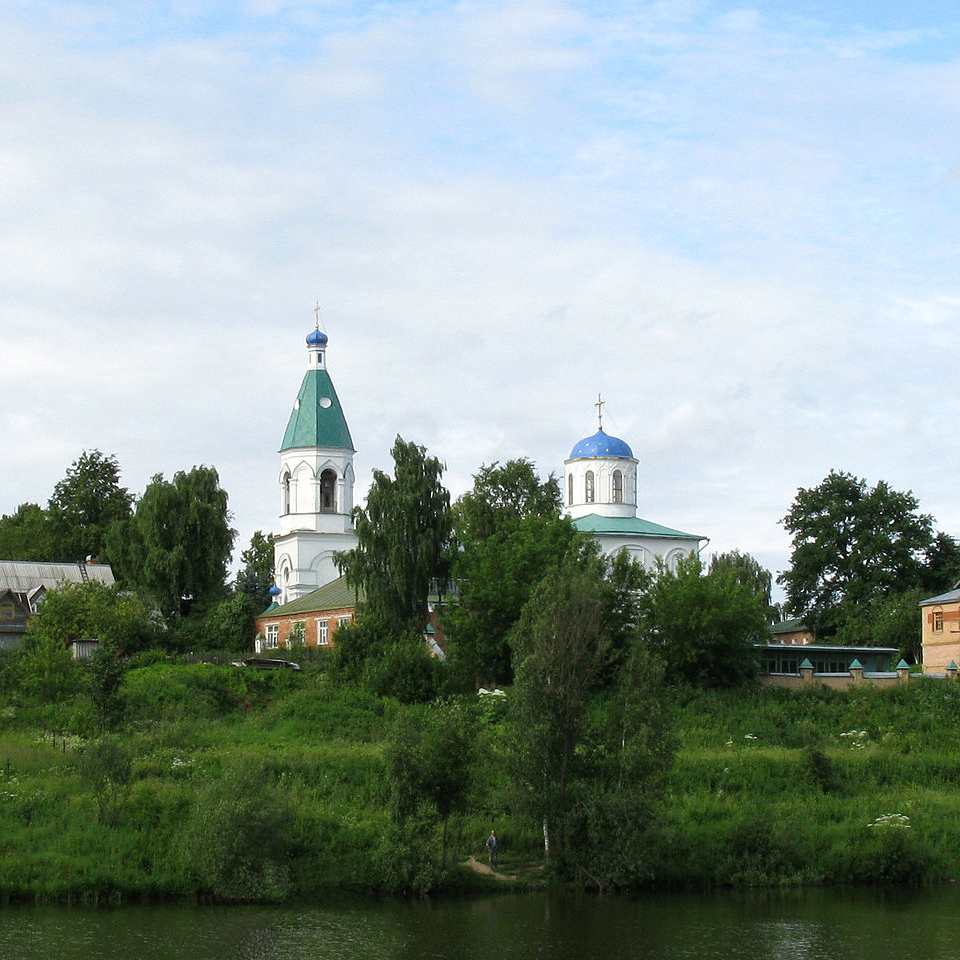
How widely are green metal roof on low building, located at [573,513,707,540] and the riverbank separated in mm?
19033

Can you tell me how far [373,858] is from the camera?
98.2 ft

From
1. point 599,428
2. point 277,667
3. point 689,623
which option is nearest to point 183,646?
point 277,667

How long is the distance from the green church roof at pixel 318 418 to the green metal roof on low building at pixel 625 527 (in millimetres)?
11918

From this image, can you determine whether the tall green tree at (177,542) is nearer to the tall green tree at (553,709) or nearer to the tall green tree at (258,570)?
the tall green tree at (258,570)

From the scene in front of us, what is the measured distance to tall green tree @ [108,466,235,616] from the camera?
180ft

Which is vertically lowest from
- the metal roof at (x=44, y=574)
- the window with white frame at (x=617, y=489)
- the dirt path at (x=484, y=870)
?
the dirt path at (x=484, y=870)

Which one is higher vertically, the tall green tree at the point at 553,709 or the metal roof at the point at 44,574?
the metal roof at the point at 44,574

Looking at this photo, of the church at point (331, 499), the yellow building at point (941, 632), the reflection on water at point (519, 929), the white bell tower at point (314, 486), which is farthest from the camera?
the white bell tower at point (314, 486)

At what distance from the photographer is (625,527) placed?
2431 inches

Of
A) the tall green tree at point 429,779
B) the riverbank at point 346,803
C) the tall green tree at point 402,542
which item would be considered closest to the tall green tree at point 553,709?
the riverbank at point 346,803

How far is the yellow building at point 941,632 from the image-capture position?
49.2 metres

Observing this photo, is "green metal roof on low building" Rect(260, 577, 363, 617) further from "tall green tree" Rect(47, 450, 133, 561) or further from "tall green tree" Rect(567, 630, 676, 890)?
"tall green tree" Rect(567, 630, 676, 890)

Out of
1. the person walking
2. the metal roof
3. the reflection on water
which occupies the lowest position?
the reflection on water

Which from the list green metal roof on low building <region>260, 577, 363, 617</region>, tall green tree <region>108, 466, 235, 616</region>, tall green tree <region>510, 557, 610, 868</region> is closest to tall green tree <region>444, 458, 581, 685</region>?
green metal roof on low building <region>260, 577, 363, 617</region>
